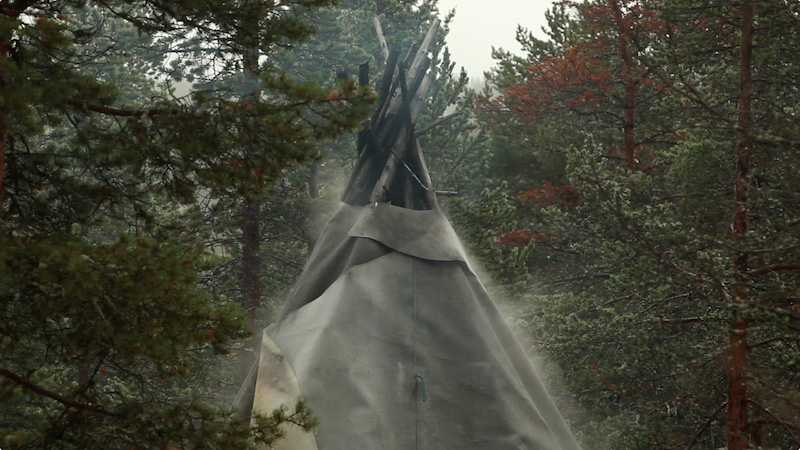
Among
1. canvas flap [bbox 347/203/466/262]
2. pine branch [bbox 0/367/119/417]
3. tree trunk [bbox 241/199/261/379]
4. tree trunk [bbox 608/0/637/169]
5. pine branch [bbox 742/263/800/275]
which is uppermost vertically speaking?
tree trunk [bbox 608/0/637/169]

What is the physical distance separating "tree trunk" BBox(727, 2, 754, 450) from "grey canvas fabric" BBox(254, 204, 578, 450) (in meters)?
3.42

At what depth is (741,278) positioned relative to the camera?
25.6 feet

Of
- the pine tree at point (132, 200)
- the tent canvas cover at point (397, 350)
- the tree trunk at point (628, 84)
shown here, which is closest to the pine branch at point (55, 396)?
the pine tree at point (132, 200)

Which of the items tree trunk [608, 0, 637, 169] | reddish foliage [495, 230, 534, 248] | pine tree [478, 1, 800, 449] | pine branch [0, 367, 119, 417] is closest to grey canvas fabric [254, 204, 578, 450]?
pine branch [0, 367, 119, 417]

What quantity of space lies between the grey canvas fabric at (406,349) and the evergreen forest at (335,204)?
14.5 inches

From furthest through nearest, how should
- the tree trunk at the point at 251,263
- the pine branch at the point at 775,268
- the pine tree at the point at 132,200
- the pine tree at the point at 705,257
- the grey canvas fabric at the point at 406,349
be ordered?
the tree trunk at the point at 251,263 → the pine branch at the point at 775,268 → the pine tree at the point at 705,257 → the grey canvas fabric at the point at 406,349 → the pine tree at the point at 132,200

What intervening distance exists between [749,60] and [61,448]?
7144mm

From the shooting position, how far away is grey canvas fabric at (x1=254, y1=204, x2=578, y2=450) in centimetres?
492

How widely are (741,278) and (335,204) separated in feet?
16.3

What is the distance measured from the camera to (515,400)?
5.06 m

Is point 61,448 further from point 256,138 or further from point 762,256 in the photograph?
point 762,256

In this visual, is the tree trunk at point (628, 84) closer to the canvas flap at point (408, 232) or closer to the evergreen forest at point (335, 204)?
the evergreen forest at point (335, 204)

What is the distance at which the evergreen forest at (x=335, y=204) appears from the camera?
4.92 metres

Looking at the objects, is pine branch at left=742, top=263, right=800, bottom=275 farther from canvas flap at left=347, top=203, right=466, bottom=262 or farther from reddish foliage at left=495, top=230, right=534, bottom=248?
reddish foliage at left=495, top=230, right=534, bottom=248
